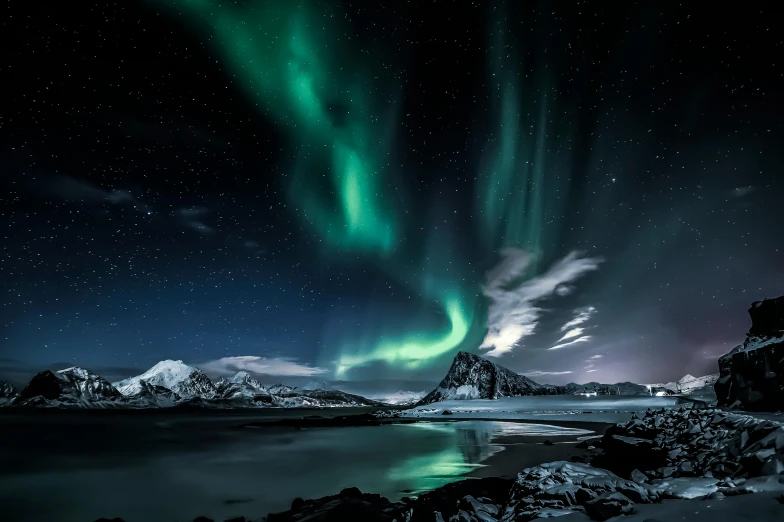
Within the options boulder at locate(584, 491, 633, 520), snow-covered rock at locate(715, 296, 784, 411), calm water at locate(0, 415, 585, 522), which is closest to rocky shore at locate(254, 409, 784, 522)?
boulder at locate(584, 491, 633, 520)

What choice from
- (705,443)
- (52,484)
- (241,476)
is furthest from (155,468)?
(705,443)

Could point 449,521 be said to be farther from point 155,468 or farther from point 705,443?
point 155,468

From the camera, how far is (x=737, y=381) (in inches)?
1051

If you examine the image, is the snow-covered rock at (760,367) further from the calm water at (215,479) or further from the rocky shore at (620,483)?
the calm water at (215,479)

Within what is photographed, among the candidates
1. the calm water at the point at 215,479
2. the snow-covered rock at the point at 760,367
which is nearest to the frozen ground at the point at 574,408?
the snow-covered rock at the point at 760,367

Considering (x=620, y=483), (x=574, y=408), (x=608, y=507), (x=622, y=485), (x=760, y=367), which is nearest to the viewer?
(x=608, y=507)

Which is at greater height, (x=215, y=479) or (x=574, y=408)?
(x=574, y=408)

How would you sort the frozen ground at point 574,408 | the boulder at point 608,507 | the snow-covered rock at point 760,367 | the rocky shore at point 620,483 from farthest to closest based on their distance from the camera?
the frozen ground at point 574,408 → the snow-covered rock at point 760,367 → the rocky shore at point 620,483 → the boulder at point 608,507

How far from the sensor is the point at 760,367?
24344mm

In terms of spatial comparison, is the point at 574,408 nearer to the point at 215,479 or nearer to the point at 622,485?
the point at 215,479

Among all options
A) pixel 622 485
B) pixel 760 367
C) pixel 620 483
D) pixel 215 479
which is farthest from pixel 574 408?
pixel 622 485

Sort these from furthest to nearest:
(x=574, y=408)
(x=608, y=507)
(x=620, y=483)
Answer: (x=574, y=408) → (x=620, y=483) → (x=608, y=507)

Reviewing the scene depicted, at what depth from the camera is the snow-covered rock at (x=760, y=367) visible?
23156 mm

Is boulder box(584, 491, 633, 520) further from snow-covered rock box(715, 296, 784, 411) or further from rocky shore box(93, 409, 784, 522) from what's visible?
snow-covered rock box(715, 296, 784, 411)
